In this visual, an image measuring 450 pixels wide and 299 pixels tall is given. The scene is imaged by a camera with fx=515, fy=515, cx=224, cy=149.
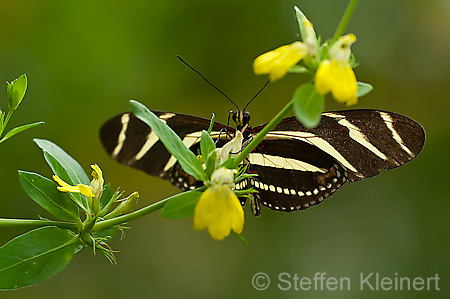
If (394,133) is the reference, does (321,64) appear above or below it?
below

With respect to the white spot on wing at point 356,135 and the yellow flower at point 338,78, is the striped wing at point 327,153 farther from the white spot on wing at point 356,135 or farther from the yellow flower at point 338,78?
the yellow flower at point 338,78

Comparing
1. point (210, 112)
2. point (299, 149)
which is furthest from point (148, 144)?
point (210, 112)

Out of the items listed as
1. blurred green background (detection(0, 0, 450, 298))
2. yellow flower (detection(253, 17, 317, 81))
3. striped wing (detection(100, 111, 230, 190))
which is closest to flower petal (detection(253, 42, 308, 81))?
yellow flower (detection(253, 17, 317, 81))

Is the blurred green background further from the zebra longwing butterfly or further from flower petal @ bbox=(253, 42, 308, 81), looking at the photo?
flower petal @ bbox=(253, 42, 308, 81)

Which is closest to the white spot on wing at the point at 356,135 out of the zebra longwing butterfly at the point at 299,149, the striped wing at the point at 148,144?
the zebra longwing butterfly at the point at 299,149

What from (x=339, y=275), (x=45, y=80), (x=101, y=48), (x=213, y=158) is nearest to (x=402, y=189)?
(x=339, y=275)

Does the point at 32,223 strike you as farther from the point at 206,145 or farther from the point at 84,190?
the point at 206,145

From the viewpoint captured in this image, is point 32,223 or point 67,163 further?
point 67,163
